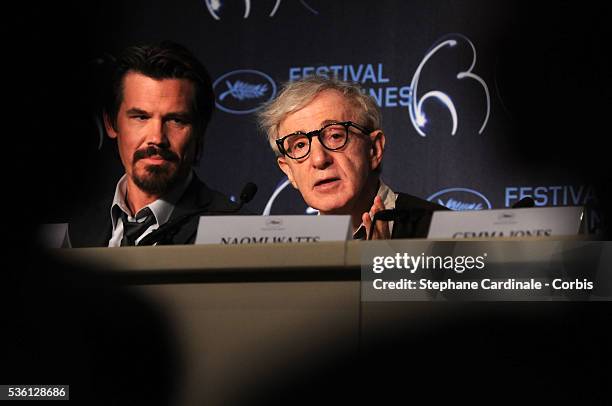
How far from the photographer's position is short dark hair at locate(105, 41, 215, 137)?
346 centimetres

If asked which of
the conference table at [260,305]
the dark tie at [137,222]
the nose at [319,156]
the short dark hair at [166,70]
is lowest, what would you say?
the conference table at [260,305]

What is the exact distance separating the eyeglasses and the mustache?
52 cm

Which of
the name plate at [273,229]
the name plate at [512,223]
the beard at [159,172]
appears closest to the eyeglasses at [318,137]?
the beard at [159,172]

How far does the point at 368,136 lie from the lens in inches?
124

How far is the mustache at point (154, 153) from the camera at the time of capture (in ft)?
11.1

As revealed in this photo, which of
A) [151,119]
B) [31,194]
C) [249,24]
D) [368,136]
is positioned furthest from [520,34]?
[31,194]

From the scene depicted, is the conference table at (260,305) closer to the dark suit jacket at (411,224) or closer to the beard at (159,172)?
the dark suit jacket at (411,224)

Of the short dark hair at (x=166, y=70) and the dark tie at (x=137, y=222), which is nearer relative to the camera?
the dark tie at (x=137, y=222)

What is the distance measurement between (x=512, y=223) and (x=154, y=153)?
185cm

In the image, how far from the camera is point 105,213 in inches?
136

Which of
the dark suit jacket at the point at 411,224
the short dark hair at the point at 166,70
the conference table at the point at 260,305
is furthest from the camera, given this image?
the short dark hair at the point at 166,70

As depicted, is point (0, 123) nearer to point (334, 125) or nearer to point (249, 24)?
point (249, 24)

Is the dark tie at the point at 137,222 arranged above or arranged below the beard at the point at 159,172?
below

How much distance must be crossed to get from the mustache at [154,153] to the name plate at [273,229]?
4.54ft
